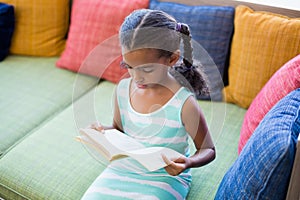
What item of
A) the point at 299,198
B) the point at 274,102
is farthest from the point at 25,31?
the point at 299,198

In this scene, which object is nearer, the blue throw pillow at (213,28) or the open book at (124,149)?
the open book at (124,149)

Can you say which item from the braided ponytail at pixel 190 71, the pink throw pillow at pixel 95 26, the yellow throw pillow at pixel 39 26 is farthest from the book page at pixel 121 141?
the yellow throw pillow at pixel 39 26

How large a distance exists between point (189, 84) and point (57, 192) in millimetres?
581

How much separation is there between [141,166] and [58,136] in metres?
0.49

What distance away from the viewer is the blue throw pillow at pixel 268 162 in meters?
0.97

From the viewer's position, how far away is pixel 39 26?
7.12ft

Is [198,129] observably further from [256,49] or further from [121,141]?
[256,49]

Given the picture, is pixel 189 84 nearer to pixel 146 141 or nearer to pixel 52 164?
pixel 146 141

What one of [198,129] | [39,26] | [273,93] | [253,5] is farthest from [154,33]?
[39,26]

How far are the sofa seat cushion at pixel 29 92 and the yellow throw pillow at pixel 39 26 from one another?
5cm

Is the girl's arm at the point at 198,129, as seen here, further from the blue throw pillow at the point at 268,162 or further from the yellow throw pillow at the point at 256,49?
the yellow throw pillow at the point at 256,49

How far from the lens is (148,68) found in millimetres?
1171

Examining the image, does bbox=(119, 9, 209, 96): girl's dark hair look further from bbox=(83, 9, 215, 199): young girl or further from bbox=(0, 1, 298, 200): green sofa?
bbox=(0, 1, 298, 200): green sofa

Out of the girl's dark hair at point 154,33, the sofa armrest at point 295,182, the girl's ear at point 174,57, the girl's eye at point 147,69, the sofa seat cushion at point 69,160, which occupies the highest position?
the girl's dark hair at point 154,33
